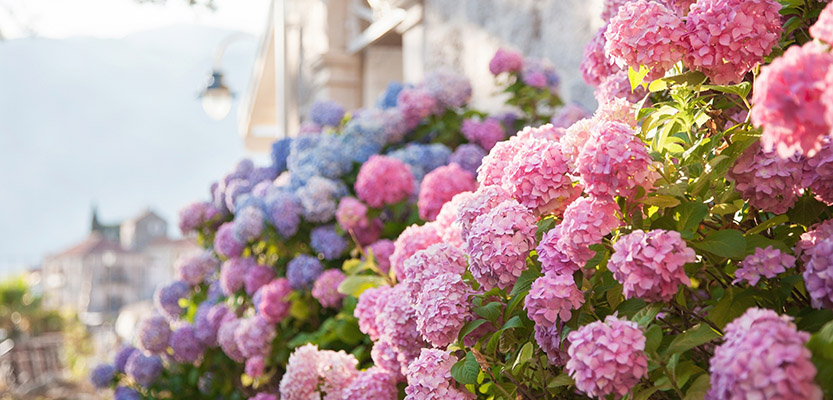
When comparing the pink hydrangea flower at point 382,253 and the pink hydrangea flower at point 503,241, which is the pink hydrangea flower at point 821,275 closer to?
the pink hydrangea flower at point 503,241

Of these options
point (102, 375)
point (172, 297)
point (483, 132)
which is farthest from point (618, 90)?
point (102, 375)

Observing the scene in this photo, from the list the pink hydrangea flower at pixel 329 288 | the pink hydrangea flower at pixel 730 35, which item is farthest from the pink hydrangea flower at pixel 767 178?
the pink hydrangea flower at pixel 329 288

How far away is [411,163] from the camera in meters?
2.43

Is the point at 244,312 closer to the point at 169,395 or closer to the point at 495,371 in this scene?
the point at 169,395

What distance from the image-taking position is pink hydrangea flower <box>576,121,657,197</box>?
0.88 metres

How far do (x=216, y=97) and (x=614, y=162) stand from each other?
21.5 feet

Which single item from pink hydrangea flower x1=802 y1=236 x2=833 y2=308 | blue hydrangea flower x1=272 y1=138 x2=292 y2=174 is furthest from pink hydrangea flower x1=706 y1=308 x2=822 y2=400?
blue hydrangea flower x1=272 y1=138 x2=292 y2=174

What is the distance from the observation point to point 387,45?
5.16m

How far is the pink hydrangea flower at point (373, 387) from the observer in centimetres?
139

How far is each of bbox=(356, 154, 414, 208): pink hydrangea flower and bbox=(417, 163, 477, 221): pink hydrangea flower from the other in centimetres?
28

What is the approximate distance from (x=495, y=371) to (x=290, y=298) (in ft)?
4.62

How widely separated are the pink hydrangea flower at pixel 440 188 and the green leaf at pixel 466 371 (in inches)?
32.8

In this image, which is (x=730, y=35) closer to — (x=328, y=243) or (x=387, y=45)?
(x=328, y=243)

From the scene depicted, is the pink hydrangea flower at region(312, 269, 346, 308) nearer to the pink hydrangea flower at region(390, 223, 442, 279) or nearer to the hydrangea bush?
the hydrangea bush
